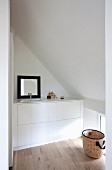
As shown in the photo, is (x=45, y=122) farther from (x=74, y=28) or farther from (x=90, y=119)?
(x=74, y=28)

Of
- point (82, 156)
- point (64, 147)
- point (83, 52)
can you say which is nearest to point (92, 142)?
point (82, 156)

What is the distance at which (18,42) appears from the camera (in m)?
2.93

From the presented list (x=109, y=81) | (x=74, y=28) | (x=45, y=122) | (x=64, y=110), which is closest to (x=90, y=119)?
(x=64, y=110)

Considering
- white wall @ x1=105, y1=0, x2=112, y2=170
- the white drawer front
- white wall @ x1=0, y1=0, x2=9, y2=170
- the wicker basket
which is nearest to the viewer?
white wall @ x1=105, y1=0, x2=112, y2=170

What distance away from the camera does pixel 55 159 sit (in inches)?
81.3

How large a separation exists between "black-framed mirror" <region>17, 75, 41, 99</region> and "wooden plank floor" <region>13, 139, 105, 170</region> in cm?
113

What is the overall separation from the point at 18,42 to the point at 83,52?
186cm

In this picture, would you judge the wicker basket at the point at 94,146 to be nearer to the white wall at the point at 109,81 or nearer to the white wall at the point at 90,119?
the white wall at the point at 90,119

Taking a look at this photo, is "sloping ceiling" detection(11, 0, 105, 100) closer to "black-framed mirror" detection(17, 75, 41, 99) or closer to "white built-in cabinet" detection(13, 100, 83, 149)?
"white built-in cabinet" detection(13, 100, 83, 149)

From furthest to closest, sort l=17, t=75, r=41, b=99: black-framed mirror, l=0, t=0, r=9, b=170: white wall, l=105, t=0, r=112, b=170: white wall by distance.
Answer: l=17, t=75, r=41, b=99: black-framed mirror
l=0, t=0, r=9, b=170: white wall
l=105, t=0, r=112, b=170: white wall

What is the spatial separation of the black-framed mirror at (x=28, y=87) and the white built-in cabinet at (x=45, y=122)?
1.84 ft

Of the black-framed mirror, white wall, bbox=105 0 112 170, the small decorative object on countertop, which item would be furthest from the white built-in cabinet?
white wall, bbox=105 0 112 170

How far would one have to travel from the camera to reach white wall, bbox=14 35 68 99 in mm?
2906

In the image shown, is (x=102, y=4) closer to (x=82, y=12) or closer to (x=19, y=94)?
(x=82, y=12)
